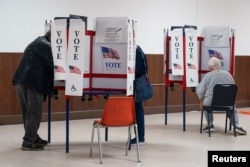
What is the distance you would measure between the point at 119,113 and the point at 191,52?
3.03m

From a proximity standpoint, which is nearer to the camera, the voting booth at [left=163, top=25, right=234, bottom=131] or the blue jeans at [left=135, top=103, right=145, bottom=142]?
the blue jeans at [left=135, top=103, right=145, bottom=142]

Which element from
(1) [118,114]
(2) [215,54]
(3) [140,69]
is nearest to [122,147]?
(3) [140,69]

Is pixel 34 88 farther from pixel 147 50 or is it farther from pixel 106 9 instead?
pixel 147 50

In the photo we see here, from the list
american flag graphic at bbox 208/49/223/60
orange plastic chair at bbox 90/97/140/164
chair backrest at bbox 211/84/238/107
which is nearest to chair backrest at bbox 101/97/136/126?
orange plastic chair at bbox 90/97/140/164

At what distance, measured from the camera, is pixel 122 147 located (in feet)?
22.6

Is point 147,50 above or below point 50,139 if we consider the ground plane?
above

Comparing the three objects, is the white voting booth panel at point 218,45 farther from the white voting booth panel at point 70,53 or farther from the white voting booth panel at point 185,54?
the white voting booth panel at point 70,53

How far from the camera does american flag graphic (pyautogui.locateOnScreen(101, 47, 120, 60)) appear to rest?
22.0ft

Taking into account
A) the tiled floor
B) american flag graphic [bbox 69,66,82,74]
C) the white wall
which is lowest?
the tiled floor

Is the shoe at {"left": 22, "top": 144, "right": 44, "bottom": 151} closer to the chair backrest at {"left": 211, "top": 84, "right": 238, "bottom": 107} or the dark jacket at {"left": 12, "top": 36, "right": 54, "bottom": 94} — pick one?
the dark jacket at {"left": 12, "top": 36, "right": 54, "bottom": 94}

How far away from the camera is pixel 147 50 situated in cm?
1101

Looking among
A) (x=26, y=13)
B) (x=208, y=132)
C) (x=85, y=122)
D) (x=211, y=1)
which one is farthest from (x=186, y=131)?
(x=211, y=1)

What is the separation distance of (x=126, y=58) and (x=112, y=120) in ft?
3.59

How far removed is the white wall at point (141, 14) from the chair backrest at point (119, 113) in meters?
3.79
